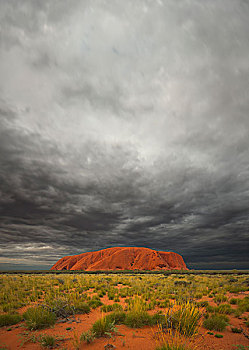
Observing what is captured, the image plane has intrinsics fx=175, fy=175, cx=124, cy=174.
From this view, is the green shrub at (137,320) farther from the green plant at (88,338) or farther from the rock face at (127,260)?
the rock face at (127,260)

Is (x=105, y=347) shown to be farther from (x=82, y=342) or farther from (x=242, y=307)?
(x=242, y=307)

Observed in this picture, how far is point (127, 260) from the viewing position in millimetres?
111062

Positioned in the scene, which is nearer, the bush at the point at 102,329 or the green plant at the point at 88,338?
the green plant at the point at 88,338

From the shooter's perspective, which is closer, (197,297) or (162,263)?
(197,297)

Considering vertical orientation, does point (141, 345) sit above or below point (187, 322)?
below

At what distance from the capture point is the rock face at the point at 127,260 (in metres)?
105

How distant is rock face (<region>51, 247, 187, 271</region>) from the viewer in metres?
105

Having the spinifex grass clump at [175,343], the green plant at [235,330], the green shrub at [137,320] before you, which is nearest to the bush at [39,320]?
the green shrub at [137,320]

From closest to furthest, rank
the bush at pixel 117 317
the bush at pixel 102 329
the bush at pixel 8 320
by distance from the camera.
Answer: the bush at pixel 102 329 → the bush at pixel 117 317 → the bush at pixel 8 320

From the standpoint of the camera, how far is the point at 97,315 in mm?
8766

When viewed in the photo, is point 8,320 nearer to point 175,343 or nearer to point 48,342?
point 48,342

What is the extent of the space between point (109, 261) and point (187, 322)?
368ft

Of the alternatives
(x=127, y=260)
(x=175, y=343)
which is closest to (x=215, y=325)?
(x=175, y=343)

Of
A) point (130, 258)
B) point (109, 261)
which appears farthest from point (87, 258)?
point (130, 258)
